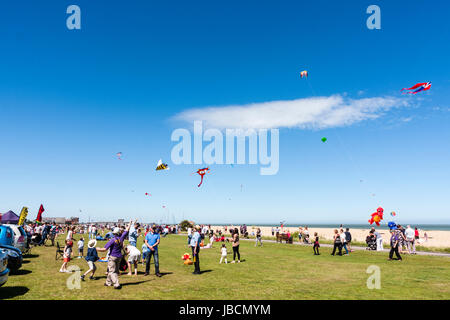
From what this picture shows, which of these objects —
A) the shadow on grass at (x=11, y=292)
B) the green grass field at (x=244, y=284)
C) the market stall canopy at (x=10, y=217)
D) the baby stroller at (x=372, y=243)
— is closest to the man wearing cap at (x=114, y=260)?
the green grass field at (x=244, y=284)

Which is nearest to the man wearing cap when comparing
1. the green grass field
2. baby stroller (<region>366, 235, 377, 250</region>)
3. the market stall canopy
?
the green grass field

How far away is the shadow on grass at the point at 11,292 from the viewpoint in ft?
27.8

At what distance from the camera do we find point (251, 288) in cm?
1002

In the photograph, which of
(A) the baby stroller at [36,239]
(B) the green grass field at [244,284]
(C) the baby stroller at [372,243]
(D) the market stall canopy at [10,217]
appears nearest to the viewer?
(B) the green grass field at [244,284]

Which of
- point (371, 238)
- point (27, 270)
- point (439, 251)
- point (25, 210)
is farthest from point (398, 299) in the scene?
point (25, 210)

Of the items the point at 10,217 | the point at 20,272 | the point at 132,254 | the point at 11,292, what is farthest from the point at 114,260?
the point at 10,217

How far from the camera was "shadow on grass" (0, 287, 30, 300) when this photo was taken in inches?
333

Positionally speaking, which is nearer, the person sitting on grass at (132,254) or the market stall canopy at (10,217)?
the person sitting on grass at (132,254)

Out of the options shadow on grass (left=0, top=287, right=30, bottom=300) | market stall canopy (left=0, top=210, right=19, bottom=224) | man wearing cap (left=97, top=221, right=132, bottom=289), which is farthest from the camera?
market stall canopy (left=0, top=210, right=19, bottom=224)

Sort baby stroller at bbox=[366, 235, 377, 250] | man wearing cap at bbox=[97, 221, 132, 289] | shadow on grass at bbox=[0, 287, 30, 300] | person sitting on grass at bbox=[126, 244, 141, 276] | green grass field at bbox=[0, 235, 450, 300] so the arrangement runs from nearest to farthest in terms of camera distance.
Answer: shadow on grass at bbox=[0, 287, 30, 300], green grass field at bbox=[0, 235, 450, 300], man wearing cap at bbox=[97, 221, 132, 289], person sitting on grass at bbox=[126, 244, 141, 276], baby stroller at bbox=[366, 235, 377, 250]

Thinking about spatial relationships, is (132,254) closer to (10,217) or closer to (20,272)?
(20,272)

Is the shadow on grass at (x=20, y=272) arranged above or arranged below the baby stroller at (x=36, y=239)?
above

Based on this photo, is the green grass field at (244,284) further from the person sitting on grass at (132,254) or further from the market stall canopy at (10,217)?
the market stall canopy at (10,217)

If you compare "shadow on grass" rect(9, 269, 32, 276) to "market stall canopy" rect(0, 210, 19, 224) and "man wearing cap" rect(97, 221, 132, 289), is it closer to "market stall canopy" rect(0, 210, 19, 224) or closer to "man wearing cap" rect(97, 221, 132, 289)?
"man wearing cap" rect(97, 221, 132, 289)
